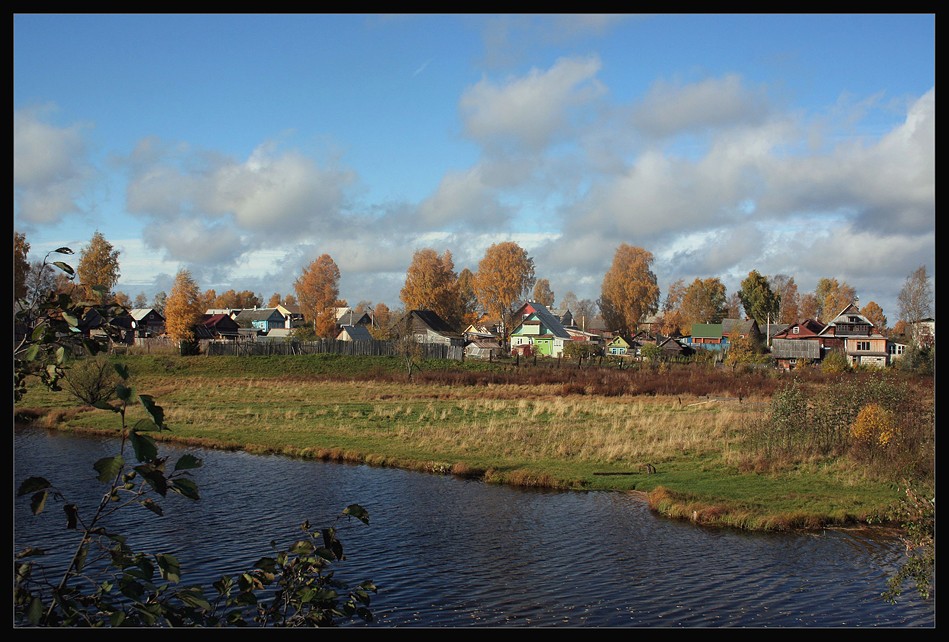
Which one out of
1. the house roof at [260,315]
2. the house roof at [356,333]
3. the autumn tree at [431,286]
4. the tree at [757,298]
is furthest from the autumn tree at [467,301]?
the tree at [757,298]

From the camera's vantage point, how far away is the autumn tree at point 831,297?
107438 millimetres

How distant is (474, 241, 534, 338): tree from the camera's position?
304ft

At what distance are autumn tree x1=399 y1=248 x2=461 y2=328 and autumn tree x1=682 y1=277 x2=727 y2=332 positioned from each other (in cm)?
3639

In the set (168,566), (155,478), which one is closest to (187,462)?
(155,478)

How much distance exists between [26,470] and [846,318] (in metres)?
77.7

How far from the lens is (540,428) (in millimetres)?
30203

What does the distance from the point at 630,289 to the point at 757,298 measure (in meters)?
16.7

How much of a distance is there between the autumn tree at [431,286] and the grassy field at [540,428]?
39.1m

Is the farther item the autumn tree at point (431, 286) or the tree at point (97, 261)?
the autumn tree at point (431, 286)

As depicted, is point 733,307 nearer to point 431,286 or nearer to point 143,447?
point 431,286

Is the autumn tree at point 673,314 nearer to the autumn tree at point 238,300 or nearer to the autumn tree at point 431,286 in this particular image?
the autumn tree at point 431,286

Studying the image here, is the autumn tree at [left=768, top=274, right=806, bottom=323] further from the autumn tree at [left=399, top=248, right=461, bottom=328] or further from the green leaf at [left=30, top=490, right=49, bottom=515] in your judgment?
the green leaf at [left=30, top=490, right=49, bottom=515]

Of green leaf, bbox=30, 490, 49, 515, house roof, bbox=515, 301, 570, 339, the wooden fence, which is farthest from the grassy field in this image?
house roof, bbox=515, 301, 570, 339
